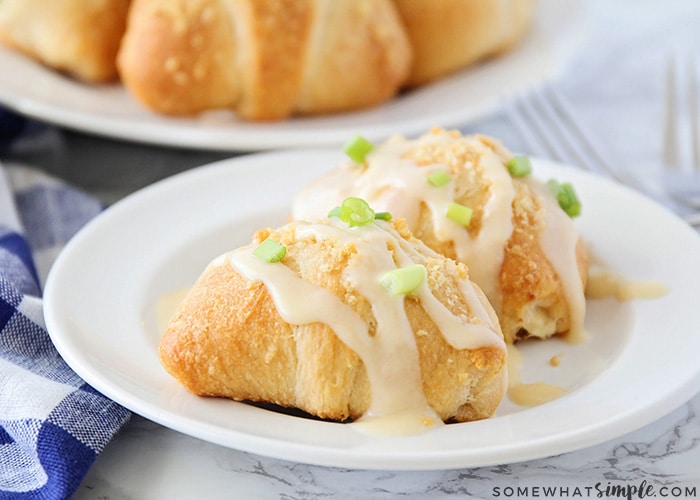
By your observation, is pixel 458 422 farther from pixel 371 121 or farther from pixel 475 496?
pixel 371 121

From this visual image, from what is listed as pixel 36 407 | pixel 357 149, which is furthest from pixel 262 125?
pixel 36 407

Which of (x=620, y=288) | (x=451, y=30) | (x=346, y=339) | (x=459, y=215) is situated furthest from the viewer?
(x=451, y=30)

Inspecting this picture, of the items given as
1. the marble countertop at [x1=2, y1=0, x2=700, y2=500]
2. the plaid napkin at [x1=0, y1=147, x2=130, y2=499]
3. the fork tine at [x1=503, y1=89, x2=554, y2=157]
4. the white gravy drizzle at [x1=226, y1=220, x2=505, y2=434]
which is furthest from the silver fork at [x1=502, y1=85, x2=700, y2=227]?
the plaid napkin at [x1=0, y1=147, x2=130, y2=499]

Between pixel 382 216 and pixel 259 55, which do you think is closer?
pixel 382 216

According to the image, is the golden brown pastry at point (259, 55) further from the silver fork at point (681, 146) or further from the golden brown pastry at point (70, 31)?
the silver fork at point (681, 146)

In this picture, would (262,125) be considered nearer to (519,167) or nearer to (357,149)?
(357,149)

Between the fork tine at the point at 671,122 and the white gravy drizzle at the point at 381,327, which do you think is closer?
the white gravy drizzle at the point at 381,327

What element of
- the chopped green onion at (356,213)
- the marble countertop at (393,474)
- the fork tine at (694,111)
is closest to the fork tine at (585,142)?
the fork tine at (694,111)

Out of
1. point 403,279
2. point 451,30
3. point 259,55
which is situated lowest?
point 451,30
